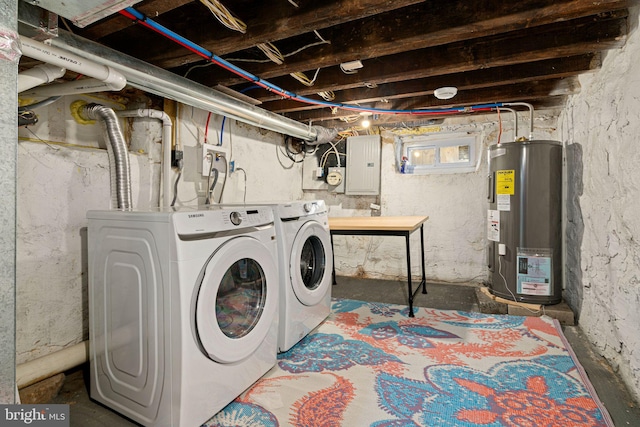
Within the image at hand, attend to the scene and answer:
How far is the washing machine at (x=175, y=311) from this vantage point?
4.01 feet

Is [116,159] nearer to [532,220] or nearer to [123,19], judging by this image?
[123,19]

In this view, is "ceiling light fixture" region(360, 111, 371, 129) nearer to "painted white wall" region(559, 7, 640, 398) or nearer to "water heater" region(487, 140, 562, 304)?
"water heater" region(487, 140, 562, 304)

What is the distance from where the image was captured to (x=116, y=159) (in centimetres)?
181

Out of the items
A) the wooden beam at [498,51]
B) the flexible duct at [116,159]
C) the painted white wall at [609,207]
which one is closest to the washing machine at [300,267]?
the flexible duct at [116,159]

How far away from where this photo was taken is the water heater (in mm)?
2473

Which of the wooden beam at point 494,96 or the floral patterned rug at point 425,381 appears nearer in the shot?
the floral patterned rug at point 425,381

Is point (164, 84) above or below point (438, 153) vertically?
above

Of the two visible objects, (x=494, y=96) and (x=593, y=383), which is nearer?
(x=593, y=383)

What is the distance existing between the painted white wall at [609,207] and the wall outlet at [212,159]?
263 centimetres

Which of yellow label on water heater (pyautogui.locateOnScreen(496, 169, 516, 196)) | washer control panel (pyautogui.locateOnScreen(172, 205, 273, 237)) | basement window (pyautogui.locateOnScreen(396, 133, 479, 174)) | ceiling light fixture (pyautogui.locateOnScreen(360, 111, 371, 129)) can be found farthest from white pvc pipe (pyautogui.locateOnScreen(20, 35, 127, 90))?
basement window (pyautogui.locateOnScreen(396, 133, 479, 174))

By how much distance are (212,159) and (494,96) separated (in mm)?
2364

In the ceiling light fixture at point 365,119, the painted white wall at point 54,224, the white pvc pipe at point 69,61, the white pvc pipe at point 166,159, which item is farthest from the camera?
the ceiling light fixture at point 365,119

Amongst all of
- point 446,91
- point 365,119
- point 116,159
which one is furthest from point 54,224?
point 365,119

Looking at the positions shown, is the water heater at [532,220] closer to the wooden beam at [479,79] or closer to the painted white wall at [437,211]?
the wooden beam at [479,79]
